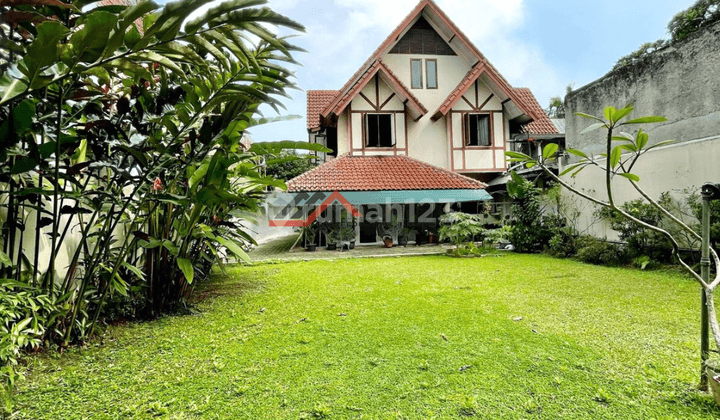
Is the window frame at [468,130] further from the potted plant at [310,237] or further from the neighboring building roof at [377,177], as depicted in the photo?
the potted plant at [310,237]

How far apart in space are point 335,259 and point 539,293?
5770mm

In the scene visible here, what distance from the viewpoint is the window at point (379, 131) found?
14.5 metres

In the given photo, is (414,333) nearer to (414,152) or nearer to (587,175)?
(587,175)

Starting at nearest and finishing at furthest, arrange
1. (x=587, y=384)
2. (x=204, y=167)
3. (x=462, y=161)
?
(x=587, y=384), (x=204, y=167), (x=462, y=161)

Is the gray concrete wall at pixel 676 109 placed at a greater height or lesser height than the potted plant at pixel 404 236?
greater

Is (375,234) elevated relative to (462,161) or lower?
lower

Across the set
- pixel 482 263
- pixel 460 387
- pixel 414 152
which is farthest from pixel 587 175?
pixel 460 387

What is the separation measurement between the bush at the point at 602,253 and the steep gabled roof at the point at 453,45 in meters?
7.37

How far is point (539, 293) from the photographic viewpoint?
5.51 meters

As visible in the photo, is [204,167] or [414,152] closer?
[204,167]

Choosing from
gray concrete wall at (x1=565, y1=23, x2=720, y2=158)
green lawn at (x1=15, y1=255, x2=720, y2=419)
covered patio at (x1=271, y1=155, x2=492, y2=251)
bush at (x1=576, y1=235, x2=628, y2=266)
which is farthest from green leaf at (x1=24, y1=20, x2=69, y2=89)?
covered patio at (x1=271, y1=155, x2=492, y2=251)

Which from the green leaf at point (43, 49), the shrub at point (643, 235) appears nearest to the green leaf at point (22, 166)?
the green leaf at point (43, 49)

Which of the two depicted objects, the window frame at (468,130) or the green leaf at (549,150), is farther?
the window frame at (468,130)

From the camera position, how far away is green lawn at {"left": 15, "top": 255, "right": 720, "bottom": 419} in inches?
89.8
